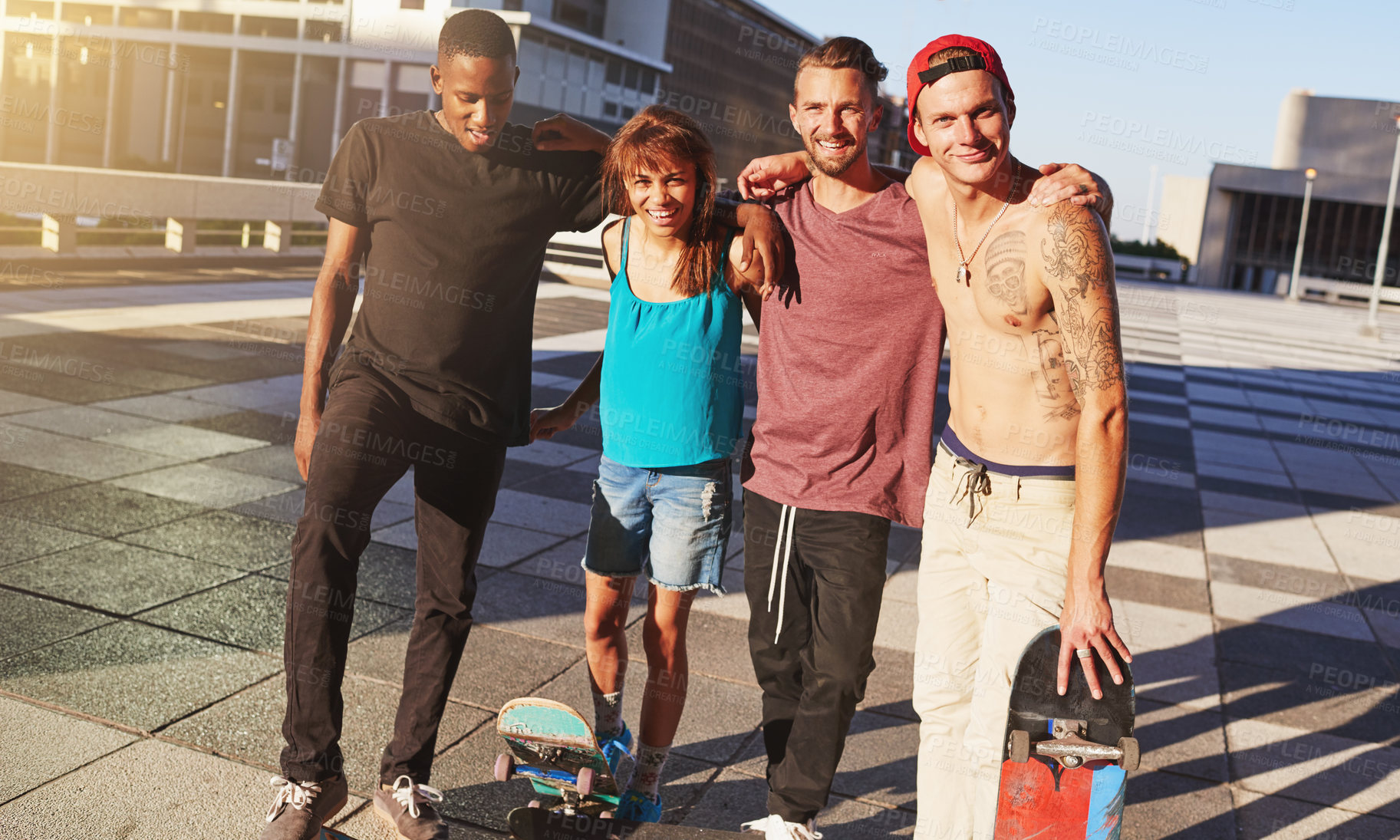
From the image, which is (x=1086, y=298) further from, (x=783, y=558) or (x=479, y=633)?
(x=479, y=633)

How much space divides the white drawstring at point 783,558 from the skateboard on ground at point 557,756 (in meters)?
0.63

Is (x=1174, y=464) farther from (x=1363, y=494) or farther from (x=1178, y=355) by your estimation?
(x=1178, y=355)

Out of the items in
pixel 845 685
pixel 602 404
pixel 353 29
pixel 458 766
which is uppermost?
pixel 353 29

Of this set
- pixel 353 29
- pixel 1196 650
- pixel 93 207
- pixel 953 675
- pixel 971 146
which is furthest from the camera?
pixel 353 29

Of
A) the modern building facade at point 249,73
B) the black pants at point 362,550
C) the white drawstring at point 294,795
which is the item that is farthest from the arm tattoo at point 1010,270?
the modern building facade at point 249,73

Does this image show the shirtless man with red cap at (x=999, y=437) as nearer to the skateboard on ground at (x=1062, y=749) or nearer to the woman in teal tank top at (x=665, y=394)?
the skateboard on ground at (x=1062, y=749)

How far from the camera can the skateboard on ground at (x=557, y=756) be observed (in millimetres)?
3053

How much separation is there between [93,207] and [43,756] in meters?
14.4

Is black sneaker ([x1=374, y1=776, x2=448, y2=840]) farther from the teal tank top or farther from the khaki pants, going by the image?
the khaki pants

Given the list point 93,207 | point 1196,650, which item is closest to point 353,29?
point 93,207

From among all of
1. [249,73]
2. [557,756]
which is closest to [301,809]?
[557,756]

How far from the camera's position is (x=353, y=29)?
59.3 meters

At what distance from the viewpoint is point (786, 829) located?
3.12 meters

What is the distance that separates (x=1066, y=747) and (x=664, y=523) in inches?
47.9
